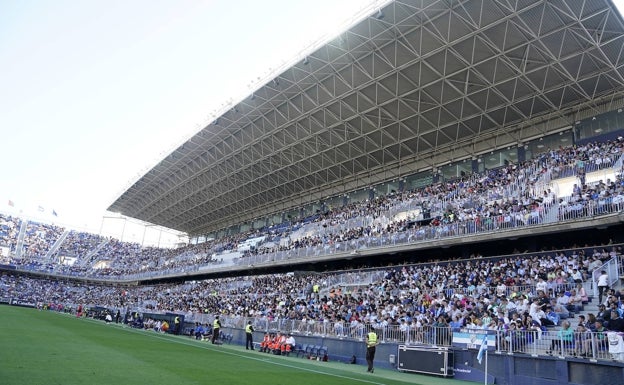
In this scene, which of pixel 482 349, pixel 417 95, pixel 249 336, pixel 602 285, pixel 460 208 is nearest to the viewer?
pixel 482 349

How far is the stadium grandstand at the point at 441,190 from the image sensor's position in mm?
16938

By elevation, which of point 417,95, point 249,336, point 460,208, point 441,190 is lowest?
point 249,336

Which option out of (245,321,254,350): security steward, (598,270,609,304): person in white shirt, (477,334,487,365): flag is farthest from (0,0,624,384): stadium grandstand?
(245,321,254,350): security steward

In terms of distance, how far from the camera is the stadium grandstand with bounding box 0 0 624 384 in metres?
16.9

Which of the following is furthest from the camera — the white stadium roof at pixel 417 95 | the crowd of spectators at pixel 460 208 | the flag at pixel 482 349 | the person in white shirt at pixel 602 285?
the white stadium roof at pixel 417 95

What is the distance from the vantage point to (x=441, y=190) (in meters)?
32.6

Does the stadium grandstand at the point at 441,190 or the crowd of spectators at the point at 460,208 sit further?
the crowd of spectators at the point at 460,208

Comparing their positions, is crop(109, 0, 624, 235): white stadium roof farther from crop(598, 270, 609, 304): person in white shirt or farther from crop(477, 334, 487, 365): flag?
crop(477, 334, 487, 365): flag

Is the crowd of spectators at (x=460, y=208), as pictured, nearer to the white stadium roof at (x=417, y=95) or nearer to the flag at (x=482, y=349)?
the white stadium roof at (x=417, y=95)

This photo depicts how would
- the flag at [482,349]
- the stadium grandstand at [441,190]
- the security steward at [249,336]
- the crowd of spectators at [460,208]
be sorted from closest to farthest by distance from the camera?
1. the flag at [482,349]
2. the stadium grandstand at [441,190]
3. the crowd of spectators at [460,208]
4. the security steward at [249,336]

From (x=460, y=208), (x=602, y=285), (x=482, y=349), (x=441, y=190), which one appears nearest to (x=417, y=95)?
(x=441, y=190)

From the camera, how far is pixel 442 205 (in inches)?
1169

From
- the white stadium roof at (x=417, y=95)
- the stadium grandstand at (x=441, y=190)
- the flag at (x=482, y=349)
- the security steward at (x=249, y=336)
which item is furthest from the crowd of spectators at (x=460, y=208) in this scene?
the security steward at (x=249, y=336)

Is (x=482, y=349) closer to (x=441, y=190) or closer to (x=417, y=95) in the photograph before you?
(x=441, y=190)
